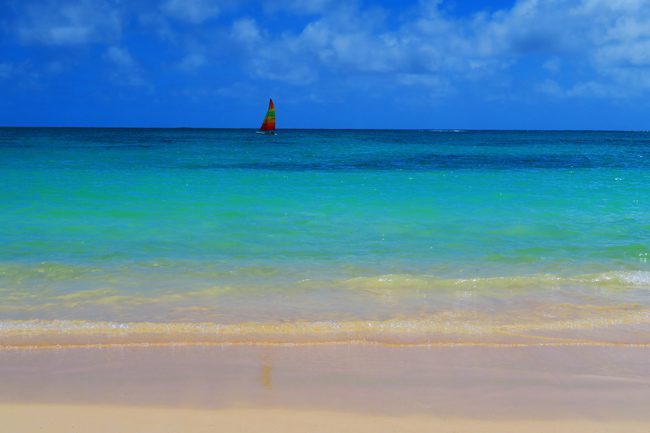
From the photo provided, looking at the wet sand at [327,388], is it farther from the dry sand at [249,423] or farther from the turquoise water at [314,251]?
the turquoise water at [314,251]

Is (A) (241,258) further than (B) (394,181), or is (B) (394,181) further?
(B) (394,181)

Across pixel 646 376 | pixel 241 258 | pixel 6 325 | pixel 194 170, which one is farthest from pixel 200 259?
pixel 194 170

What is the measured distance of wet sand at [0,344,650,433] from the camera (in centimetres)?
404

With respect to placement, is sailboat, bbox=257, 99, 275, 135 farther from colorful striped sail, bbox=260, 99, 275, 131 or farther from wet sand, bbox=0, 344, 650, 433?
wet sand, bbox=0, 344, 650, 433

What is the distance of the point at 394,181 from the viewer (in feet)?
73.7

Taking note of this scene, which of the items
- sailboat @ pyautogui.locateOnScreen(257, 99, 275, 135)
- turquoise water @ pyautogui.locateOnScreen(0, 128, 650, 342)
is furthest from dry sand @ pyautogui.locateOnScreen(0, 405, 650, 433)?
sailboat @ pyautogui.locateOnScreen(257, 99, 275, 135)

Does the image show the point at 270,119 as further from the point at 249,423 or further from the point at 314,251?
the point at 249,423

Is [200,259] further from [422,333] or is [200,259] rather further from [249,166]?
[249,166]

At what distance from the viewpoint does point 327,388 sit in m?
4.57

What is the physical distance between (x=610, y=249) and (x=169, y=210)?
9.07m

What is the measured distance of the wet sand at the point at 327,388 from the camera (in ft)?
13.3

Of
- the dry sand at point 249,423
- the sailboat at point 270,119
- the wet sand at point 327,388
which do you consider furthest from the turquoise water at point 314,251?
the sailboat at point 270,119

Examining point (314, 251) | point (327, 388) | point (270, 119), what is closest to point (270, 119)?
point (270, 119)

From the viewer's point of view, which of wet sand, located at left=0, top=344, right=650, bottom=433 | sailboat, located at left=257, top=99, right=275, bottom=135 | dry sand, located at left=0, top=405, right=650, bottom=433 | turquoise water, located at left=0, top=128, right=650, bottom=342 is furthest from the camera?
sailboat, located at left=257, top=99, right=275, bottom=135
